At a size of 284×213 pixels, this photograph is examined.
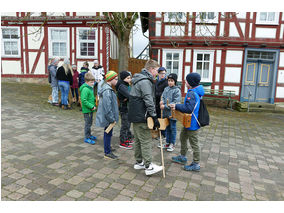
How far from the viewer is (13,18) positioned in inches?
529

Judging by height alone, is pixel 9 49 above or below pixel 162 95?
above

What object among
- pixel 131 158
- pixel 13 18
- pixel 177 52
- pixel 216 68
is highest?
pixel 13 18

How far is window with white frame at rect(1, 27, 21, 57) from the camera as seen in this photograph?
45.3 ft

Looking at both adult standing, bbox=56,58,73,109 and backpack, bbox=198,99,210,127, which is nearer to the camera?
backpack, bbox=198,99,210,127

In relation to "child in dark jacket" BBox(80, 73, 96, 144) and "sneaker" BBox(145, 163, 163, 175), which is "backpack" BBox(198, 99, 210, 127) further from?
"child in dark jacket" BBox(80, 73, 96, 144)

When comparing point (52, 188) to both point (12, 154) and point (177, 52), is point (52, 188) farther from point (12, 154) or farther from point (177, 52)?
point (177, 52)

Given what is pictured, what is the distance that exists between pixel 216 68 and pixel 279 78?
362cm

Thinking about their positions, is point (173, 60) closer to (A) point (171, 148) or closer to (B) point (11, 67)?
(A) point (171, 148)

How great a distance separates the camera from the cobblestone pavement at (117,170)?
117 inches

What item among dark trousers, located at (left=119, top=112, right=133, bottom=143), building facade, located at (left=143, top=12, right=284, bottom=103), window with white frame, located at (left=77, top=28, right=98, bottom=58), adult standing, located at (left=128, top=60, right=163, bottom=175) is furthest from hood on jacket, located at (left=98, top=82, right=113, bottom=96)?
window with white frame, located at (left=77, top=28, right=98, bottom=58)

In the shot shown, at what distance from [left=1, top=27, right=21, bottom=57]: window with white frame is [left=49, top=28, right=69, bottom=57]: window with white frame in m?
2.09

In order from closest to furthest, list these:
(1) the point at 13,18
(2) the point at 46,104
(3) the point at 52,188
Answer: (3) the point at 52,188 < (2) the point at 46,104 < (1) the point at 13,18

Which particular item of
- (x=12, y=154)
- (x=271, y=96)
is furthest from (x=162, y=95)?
(x=271, y=96)

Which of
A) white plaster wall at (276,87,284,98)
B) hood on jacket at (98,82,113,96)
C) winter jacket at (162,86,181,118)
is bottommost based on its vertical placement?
white plaster wall at (276,87,284,98)
